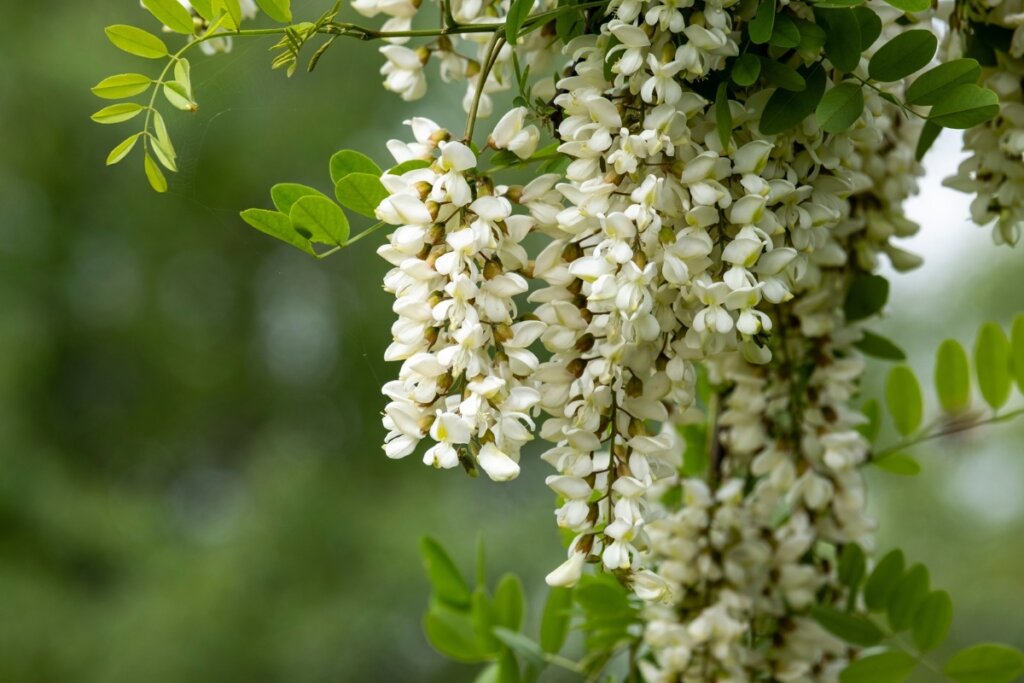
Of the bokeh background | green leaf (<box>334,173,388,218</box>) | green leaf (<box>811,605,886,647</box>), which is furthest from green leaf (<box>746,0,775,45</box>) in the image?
the bokeh background

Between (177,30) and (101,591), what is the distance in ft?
9.25

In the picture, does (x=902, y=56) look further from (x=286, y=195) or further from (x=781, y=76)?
(x=286, y=195)

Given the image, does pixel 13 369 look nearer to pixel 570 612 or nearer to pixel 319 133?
pixel 319 133

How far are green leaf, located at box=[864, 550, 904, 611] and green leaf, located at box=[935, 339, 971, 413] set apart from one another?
0.36 feet

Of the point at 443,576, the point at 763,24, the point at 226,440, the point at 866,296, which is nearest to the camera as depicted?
the point at 763,24

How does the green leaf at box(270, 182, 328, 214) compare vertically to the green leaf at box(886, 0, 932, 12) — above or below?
below

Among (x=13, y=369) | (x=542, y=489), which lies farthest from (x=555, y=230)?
(x=13, y=369)

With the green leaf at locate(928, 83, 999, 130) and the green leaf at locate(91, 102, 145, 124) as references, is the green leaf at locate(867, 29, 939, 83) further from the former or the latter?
the green leaf at locate(91, 102, 145, 124)

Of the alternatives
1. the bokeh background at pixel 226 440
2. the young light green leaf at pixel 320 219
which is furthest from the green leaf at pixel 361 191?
the bokeh background at pixel 226 440

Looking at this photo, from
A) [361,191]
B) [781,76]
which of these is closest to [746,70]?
[781,76]

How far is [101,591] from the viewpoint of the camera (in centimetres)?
288

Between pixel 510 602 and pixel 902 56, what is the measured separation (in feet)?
1.07

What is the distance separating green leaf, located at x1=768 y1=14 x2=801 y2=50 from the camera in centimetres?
30

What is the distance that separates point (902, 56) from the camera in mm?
332
